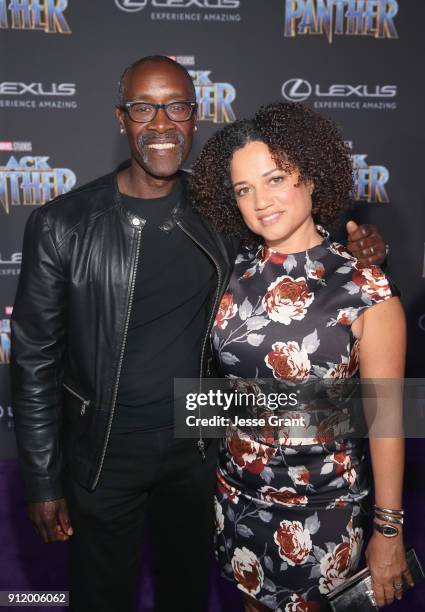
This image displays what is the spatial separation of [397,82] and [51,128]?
216 cm

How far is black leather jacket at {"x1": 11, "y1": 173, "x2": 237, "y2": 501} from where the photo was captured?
172cm

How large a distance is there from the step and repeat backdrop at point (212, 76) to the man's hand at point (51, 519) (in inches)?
88.4

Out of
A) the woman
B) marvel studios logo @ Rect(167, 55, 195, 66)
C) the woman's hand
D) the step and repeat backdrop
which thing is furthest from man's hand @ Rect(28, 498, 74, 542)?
marvel studios logo @ Rect(167, 55, 195, 66)

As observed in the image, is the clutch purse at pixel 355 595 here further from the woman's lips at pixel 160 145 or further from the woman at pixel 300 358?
the woman's lips at pixel 160 145

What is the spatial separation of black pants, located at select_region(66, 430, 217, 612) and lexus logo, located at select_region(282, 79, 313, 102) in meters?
2.45

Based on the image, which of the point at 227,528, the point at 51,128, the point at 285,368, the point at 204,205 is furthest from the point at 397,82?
the point at 227,528

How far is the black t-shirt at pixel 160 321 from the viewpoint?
1.77 meters

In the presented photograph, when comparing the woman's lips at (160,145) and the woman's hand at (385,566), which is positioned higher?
the woman's lips at (160,145)

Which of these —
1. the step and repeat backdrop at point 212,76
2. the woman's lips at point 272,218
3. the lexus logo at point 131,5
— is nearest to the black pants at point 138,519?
the woman's lips at point 272,218

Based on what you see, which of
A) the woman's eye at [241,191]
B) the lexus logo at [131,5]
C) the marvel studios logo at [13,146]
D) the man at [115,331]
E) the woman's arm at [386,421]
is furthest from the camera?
the marvel studios logo at [13,146]

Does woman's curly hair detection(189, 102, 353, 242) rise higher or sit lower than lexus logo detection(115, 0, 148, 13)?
lower

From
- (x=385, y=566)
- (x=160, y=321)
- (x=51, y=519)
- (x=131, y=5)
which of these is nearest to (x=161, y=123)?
(x=160, y=321)

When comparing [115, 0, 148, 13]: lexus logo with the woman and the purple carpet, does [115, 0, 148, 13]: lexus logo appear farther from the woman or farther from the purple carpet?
the purple carpet

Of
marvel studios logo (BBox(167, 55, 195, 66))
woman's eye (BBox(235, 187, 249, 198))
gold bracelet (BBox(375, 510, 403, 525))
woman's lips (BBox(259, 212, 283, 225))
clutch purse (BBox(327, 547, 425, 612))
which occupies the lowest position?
clutch purse (BBox(327, 547, 425, 612))
